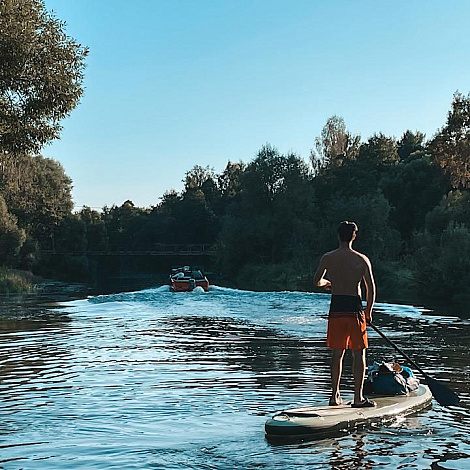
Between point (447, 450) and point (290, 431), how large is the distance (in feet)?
5.22

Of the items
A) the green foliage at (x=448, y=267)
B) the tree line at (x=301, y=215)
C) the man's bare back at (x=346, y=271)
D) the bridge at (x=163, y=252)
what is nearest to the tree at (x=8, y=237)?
the tree line at (x=301, y=215)

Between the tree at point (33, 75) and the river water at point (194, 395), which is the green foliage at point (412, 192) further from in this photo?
the tree at point (33, 75)

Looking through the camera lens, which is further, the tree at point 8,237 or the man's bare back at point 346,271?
the tree at point 8,237

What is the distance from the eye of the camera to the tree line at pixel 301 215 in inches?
1569

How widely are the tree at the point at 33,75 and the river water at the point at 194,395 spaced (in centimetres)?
479

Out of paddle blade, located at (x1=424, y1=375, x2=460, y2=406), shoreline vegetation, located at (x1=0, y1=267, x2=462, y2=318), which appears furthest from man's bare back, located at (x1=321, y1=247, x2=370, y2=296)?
shoreline vegetation, located at (x1=0, y1=267, x2=462, y2=318)

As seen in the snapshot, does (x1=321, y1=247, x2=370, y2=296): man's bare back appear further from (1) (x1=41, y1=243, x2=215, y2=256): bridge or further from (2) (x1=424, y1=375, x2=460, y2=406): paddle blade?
(1) (x1=41, y1=243, x2=215, y2=256): bridge

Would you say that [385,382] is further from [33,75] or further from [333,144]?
[333,144]

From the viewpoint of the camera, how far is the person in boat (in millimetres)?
8438

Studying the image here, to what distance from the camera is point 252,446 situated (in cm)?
743

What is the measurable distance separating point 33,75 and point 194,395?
856 cm

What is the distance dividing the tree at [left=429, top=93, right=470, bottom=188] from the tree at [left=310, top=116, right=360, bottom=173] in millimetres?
32390

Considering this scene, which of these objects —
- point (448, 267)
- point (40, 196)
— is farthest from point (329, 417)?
point (40, 196)

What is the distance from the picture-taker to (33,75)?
A: 15609 mm
